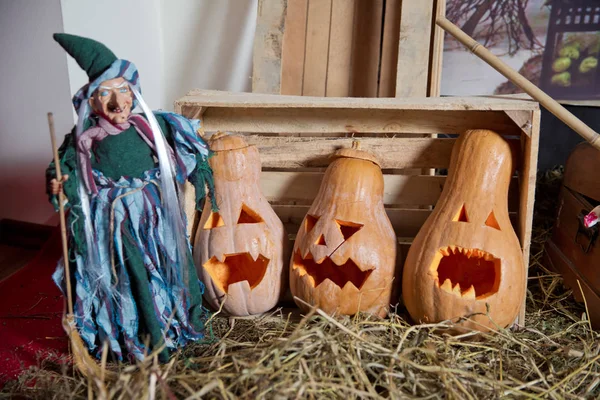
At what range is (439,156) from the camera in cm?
151

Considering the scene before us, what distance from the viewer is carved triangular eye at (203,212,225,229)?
1403 mm

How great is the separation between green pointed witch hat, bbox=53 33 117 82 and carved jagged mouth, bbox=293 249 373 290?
2.29 ft

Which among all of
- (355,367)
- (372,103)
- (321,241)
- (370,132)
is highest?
(372,103)

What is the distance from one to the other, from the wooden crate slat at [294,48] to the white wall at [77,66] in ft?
0.70

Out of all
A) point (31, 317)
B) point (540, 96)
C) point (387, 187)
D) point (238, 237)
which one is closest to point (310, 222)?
point (238, 237)

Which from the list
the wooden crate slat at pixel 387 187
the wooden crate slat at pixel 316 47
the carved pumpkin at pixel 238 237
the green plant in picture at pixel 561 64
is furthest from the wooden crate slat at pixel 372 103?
the green plant in picture at pixel 561 64

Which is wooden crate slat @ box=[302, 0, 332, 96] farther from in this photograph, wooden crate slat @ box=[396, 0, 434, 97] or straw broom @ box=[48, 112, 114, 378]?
straw broom @ box=[48, 112, 114, 378]

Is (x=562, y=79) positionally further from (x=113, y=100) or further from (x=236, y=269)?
(x=113, y=100)

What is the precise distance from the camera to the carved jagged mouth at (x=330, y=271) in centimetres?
138

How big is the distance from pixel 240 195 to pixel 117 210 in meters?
0.35

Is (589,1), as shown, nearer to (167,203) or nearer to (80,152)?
(167,203)

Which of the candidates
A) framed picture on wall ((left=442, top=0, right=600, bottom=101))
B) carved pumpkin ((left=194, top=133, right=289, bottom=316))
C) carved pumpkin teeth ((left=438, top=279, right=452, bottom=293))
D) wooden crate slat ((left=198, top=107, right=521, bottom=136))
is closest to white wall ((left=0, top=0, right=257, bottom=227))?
wooden crate slat ((left=198, top=107, right=521, bottom=136))

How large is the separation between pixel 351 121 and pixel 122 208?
2.44 ft

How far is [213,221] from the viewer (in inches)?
56.0
